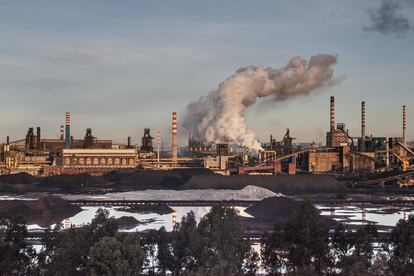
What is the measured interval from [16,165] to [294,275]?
Result: 5054 centimetres

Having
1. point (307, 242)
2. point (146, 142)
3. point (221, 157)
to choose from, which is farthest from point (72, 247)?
point (146, 142)

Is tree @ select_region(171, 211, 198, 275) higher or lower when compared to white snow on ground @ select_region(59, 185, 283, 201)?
lower

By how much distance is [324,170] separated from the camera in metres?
59.5

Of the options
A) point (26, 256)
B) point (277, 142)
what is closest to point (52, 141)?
point (277, 142)

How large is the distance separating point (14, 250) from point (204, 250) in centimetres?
474

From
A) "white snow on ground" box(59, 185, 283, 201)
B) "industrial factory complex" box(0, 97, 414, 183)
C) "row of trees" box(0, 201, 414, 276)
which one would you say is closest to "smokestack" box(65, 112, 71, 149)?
"industrial factory complex" box(0, 97, 414, 183)

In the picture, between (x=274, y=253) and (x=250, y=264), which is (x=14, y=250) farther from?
(x=274, y=253)

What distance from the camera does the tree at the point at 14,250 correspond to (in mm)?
15656

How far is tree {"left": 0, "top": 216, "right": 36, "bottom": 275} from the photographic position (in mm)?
15656

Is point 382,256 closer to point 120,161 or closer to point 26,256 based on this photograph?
point 26,256

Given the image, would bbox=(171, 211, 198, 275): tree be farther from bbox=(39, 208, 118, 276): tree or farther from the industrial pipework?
the industrial pipework

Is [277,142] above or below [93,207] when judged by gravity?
above

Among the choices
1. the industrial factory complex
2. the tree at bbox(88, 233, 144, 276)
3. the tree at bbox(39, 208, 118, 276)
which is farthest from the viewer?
the industrial factory complex

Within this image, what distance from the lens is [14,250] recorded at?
16109mm
